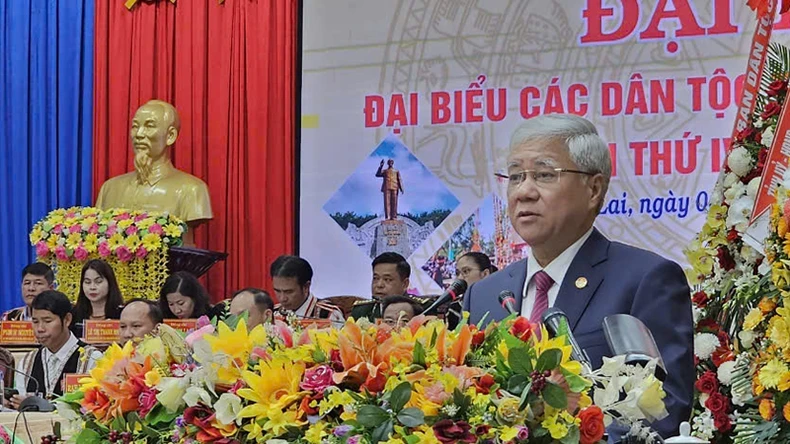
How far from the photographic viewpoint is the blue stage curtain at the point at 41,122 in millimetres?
7914

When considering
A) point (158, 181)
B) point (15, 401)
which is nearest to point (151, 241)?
point (158, 181)

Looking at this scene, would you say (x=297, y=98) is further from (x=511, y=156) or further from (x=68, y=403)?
(x=68, y=403)

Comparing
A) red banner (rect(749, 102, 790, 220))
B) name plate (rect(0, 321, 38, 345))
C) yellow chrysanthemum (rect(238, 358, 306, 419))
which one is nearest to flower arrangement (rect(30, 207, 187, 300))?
name plate (rect(0, 321, 38, 345))

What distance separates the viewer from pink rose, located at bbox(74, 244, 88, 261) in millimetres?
6348

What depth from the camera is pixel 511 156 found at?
2193mm

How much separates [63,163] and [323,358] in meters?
6.76

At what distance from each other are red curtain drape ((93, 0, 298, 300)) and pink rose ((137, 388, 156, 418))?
19.5 ft

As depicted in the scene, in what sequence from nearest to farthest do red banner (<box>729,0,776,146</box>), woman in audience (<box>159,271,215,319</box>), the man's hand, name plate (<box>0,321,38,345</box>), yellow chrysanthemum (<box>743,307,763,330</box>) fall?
yellow chrysanthemum (<box>743,307,763,330</box>), red banner (<box>729,0,776,146</box>), the man's hand, name plate (<box>0,321,38,345</box>), woman in audience (<box>159,271,215,319</box>)

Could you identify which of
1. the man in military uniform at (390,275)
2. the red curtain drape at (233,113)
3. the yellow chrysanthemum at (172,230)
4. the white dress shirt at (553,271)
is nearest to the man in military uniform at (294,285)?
the man in military uniform at (390,275)

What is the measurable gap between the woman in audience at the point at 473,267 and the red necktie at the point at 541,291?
3.92 m

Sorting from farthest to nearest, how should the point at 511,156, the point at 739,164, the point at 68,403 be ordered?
the point at 739,164, the point at 511,156, the point at 68,403

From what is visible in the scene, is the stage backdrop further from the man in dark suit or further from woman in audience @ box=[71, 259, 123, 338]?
the man in dark suit

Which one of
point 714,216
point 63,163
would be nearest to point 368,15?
point 63,163

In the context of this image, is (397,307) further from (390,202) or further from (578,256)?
(578,256)
